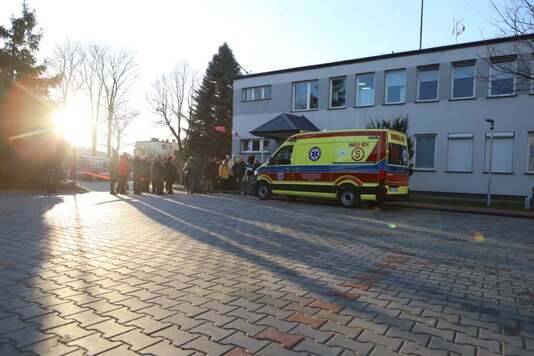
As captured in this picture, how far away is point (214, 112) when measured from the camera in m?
45.8

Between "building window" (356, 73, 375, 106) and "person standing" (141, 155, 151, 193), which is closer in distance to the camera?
"person standing" (141, 155, 151, 193)

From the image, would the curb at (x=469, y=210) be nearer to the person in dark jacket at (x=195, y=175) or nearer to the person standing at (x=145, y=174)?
the person in dark jacket at (x=195, y=175)

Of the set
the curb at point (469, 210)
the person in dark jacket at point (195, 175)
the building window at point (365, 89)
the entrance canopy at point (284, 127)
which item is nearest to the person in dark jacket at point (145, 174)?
the person in dark jacket at point (195, 175)

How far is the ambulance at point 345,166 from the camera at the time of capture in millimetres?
14789

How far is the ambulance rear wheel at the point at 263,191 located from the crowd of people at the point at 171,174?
5.13 ft

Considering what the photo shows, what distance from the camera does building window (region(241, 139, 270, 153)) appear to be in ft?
94.1

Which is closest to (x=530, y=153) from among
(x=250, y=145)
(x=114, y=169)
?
(x=250, y=145)

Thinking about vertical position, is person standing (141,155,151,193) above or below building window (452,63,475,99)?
below

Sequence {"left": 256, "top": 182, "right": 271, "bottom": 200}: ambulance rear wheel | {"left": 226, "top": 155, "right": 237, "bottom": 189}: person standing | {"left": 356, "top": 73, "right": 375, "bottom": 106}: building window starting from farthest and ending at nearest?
1. {"left": 356, "top": 73, "right": 375, "bottom": 106}: building window
2. {"left": 226, "top": 155, "right": 237, "bottom": 189}: person standing
3. {"left": 256, "top": 182, "right": 271, "bottom": 200}: ambulance rear wheel

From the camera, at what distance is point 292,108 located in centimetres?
2750

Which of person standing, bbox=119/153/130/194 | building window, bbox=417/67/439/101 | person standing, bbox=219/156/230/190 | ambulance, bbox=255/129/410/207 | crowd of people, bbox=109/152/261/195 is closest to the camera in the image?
ambulance, bbox=255/129/410/207

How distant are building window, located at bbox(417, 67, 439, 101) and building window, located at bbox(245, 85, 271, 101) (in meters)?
10.1

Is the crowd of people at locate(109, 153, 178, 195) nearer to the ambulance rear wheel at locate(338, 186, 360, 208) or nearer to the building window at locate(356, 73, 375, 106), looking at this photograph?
the ambulance rear wheel at locate(338, 186, 360, 208)

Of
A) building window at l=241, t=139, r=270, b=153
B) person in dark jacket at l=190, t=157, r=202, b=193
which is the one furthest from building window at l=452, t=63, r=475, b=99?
person in dark jacket at l=190, t=157, r=202, b=193
